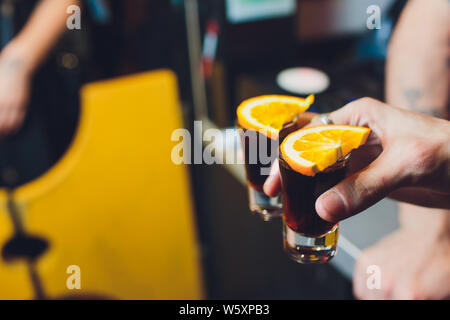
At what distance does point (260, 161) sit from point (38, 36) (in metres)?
1.00

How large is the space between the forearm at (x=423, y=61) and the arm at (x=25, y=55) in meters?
1.02

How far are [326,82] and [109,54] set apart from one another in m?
0.98

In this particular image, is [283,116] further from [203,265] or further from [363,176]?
[203,265]

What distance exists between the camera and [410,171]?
0.60 m

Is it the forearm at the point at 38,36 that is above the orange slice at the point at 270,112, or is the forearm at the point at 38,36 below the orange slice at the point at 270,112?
above

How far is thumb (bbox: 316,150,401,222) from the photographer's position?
0.55 meters

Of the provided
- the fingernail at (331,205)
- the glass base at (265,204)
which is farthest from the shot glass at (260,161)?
the fingernail at (331,205)

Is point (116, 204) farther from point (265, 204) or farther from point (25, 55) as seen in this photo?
point (265, 204)

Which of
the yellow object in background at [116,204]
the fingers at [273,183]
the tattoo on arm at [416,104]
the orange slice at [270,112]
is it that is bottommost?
the yellow object in background at [116,204]


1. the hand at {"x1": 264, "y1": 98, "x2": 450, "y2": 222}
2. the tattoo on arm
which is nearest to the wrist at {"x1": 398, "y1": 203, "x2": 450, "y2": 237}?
the hand at {"x1": 264, "y1": 98, "x2": 450, "y2": 222}

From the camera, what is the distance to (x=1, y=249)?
1.61m

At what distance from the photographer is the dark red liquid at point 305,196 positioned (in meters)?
0.57

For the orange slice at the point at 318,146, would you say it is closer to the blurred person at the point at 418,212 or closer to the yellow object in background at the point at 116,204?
the blurred person at the point at 418,212

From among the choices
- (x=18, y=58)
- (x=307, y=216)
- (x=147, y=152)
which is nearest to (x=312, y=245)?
(x=307, y=216)
